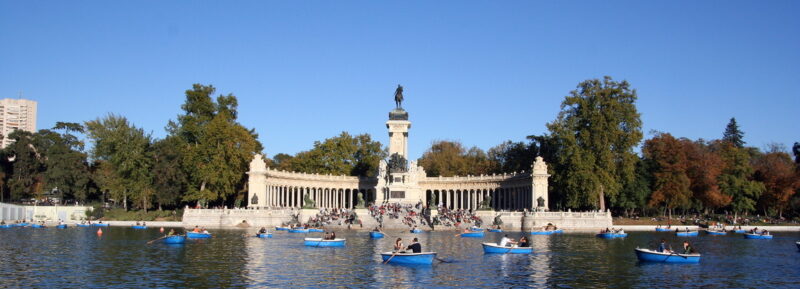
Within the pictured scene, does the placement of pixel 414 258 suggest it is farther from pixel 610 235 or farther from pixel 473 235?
pixel 610 235

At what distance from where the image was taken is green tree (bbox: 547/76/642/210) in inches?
2975

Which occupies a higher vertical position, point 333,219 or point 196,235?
point 333,219

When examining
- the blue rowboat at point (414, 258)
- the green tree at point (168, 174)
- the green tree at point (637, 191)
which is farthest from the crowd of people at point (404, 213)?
the blue rowboat at point (414, 258)

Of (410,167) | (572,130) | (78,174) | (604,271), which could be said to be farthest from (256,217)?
(604,271)

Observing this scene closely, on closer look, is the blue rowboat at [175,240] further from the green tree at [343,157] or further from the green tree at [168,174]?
the green tree at [343,157]

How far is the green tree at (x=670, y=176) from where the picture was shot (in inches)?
3031

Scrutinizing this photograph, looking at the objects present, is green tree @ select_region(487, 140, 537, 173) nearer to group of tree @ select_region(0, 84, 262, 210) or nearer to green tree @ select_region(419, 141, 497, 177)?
green tree @ select_region(419, 141, 497, 177)

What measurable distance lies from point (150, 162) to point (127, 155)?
2.60 meters

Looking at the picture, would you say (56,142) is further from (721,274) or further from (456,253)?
(721,274)

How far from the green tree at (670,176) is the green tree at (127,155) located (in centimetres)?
5703

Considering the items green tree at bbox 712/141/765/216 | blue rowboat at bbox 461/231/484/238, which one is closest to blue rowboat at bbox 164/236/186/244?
blue rowboat at bbox 461/231/484/238

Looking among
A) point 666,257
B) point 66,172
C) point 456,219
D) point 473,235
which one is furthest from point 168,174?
point 666,257

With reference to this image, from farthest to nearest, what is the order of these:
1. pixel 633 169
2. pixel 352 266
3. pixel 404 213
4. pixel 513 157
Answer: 1. pixel 513 157
2. pixel 633 169
3. pixel 404 213
4. pixel 352 266

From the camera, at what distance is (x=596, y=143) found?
76125 mm
